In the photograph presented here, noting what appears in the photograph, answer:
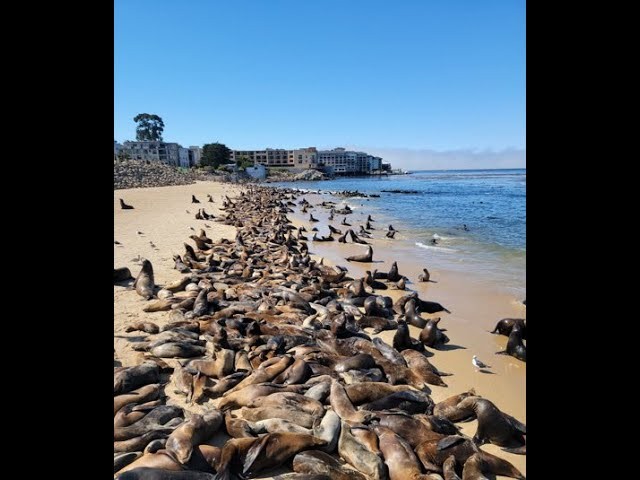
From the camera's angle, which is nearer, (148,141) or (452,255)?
(452,255)

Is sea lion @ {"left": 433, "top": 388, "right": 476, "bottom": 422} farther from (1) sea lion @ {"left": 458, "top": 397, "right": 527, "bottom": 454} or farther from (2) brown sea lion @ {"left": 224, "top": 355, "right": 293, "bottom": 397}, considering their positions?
(2) brown sea lion @ {"left": 224, "top": 355, "right": 293, "bottom": 397}

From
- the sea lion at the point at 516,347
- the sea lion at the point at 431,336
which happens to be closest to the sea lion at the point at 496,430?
the sea lion at the point at 516,347

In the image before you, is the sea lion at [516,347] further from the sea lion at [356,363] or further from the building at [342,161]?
the building at [342,161]

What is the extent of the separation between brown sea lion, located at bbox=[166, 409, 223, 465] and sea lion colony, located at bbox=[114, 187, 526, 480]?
11 millimetres

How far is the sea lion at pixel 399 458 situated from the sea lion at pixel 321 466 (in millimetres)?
316

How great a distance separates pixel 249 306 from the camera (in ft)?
27.7

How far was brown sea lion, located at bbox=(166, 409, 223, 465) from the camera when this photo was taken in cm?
372

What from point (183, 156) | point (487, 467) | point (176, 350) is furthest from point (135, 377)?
point (183, 156)

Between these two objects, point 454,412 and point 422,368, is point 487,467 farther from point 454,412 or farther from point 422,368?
point 422,368
